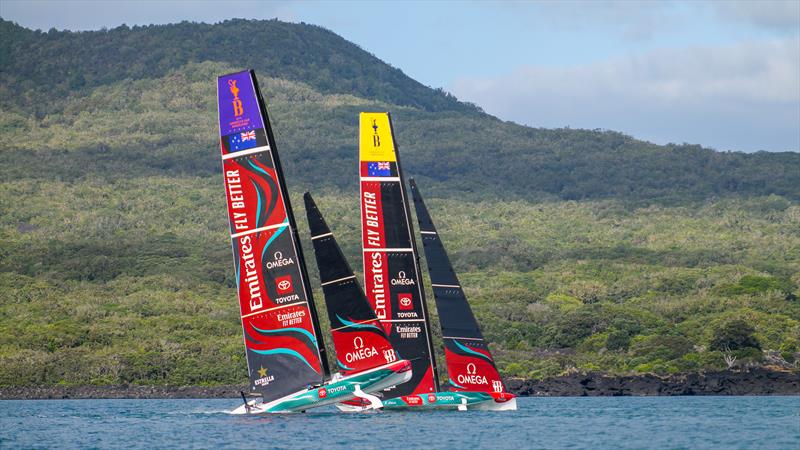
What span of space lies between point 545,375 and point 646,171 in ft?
391

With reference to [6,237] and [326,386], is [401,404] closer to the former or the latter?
[326,386]

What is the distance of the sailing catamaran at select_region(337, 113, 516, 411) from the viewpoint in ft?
148

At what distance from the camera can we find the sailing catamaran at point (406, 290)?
45125 mm

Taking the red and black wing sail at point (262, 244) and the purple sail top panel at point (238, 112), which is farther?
the red and black wing sail at point (262, 244)

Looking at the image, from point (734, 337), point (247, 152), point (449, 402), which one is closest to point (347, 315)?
point (449, 402)

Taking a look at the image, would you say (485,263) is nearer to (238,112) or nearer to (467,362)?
(467,362)

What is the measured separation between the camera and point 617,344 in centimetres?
9131

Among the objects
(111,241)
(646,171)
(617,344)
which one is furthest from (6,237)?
(646,171)

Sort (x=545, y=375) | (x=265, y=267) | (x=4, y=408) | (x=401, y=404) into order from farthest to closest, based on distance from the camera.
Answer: (x=545, y=375)
(x=4, y=408)
(x=401, y=404)
(x=265, y=267)

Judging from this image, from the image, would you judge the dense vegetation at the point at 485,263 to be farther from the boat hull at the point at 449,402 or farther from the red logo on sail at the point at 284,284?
the red logo on sail at the point at 284,284

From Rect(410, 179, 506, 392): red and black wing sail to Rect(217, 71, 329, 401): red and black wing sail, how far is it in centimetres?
536

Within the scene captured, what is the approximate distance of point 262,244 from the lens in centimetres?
4072

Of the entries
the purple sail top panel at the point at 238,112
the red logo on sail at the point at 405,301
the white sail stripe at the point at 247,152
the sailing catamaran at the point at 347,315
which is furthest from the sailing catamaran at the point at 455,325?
the purple sail top panel at the point at 238,112

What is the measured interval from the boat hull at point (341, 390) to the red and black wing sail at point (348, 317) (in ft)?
0.93
